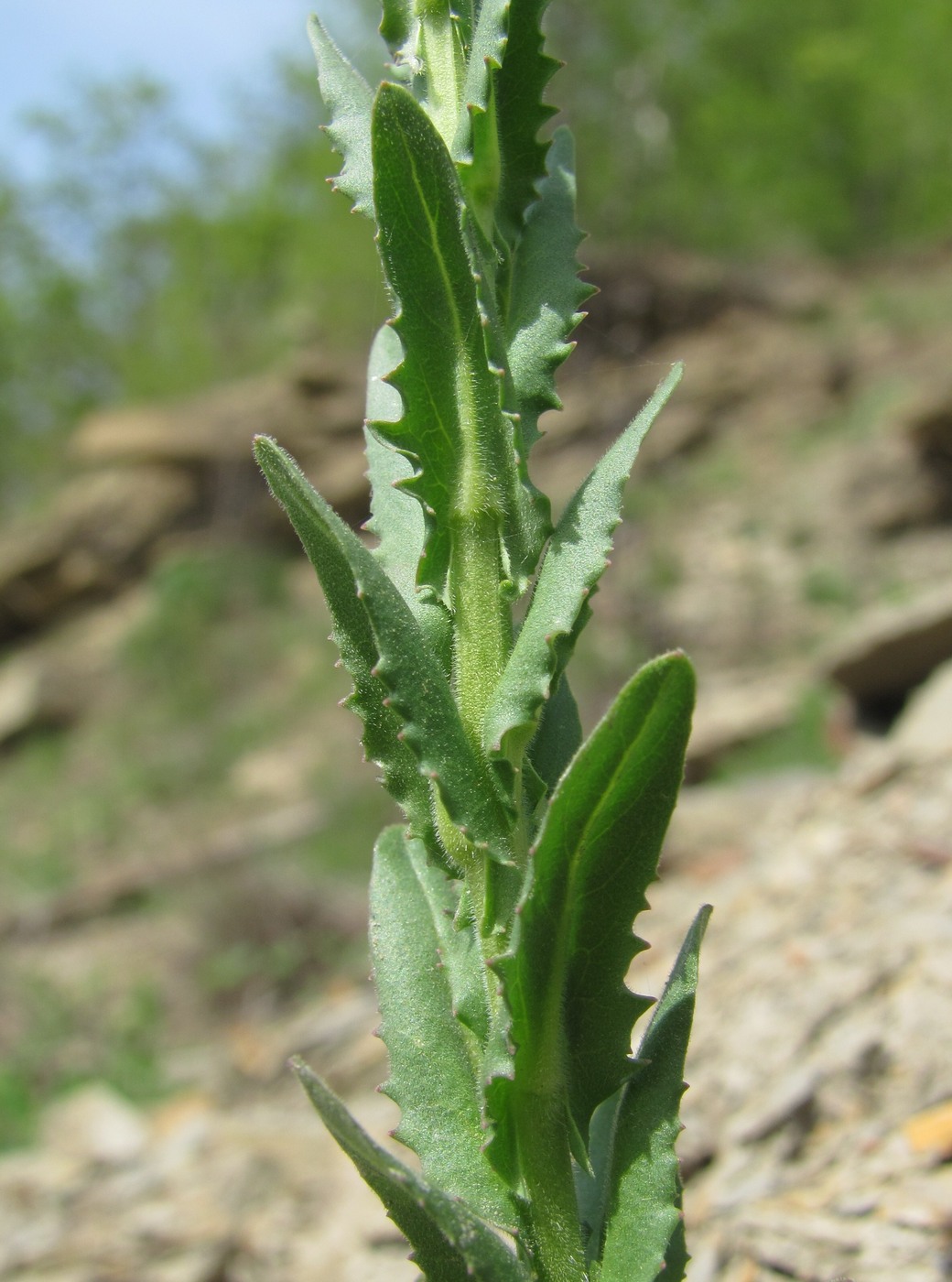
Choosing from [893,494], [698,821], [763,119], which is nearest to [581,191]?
[763,119]

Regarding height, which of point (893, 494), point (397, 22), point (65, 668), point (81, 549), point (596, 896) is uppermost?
point (81, 549)

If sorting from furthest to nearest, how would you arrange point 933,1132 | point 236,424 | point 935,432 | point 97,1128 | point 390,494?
point 236,424 < point 935,432 < point 97,1128 < point 933,1132 < point 390,494

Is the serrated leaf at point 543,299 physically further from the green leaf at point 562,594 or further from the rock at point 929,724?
the rock at point 929,724

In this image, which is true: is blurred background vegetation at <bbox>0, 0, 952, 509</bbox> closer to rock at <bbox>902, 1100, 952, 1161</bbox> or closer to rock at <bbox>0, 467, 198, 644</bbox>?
rock at <bbox>0, 467, 198, 644</bbox>

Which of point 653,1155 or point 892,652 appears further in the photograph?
point 892,652

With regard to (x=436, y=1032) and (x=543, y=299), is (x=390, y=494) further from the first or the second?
(x=436, y=1032)

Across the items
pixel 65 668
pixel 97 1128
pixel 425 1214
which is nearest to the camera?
pixel 425 1214

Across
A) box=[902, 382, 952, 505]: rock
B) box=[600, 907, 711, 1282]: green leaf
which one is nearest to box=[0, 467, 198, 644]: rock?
box=[902, 382, 952, 505]: rock
